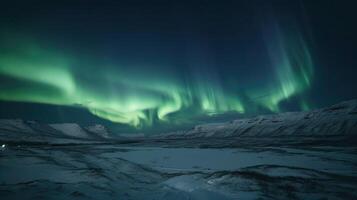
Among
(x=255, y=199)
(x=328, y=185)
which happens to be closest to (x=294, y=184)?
(x=328, y=185)

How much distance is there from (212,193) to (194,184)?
11.9ft

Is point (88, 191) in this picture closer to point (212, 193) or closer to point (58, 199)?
point (58, 199)

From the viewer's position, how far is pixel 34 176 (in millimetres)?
33250

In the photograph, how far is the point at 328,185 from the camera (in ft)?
89.2

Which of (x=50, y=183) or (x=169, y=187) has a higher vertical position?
(x=50, y=183)

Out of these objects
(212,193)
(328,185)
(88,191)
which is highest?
(88,191)

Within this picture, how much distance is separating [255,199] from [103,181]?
16.9m

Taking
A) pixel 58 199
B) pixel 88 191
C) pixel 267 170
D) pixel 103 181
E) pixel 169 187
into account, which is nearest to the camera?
pixel 58 199

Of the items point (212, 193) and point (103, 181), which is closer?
point (212, 193)

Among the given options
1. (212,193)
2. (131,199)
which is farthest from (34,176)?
(212,193)

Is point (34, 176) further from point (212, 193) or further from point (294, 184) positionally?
point (294, 184)

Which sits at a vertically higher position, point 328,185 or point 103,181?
point 103,181

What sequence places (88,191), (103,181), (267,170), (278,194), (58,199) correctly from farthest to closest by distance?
(267,170)
(103,181)
(88,191)
(278,194)
(58,199)

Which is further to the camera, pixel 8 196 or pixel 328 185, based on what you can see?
pixel 328 185
